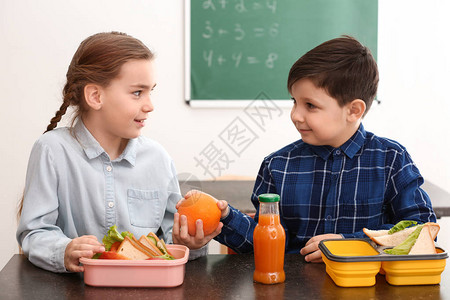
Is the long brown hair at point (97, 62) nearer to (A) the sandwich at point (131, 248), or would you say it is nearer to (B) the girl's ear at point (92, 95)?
(B) the girl's ear at point (92, 95)

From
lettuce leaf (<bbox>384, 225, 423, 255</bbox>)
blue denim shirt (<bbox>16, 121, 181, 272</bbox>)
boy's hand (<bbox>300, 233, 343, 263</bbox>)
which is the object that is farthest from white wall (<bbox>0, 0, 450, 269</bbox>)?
lettuce leaf (<bbox>384, 225, 423, 255</bbox>)

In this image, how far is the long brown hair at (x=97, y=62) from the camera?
5.15ft

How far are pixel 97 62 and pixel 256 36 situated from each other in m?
2.06

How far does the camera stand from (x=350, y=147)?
1608 mm

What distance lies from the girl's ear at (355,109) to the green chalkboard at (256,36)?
1.99 meters

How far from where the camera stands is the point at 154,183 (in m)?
1.66

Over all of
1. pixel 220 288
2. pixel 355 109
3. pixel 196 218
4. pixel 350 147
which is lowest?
pixel 220 288

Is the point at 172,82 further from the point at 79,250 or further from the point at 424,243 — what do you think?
the point at 424,243

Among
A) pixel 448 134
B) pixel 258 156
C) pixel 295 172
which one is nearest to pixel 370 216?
pixel 295 172

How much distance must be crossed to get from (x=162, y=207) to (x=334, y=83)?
61cm

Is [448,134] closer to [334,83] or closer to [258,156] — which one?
[258,156]

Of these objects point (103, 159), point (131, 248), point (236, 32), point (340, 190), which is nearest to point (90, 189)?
point (103, 159)

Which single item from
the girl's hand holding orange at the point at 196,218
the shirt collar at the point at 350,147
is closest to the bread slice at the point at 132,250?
the girl's hand holding orange at the point at 196,218

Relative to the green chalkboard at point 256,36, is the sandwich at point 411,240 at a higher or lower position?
lower
